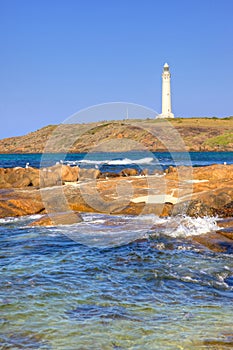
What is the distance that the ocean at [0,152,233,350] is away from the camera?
6.52m

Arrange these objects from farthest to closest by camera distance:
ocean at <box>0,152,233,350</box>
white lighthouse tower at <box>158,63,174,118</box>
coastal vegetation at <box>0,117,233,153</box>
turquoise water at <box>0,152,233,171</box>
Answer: white lighthouse tower at <box>158,63,174,118</box> → coastal vegetation at <box>0,117,233,153</box> → turquoise water at <box>0,152,233,171</box> → ocean at <box>0,152,233,350</box>

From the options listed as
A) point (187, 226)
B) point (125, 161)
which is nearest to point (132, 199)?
point (187, 226)

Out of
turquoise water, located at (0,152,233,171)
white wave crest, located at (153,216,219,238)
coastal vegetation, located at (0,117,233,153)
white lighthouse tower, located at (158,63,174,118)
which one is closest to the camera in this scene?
white wave crest, located at (153,216,219,238)

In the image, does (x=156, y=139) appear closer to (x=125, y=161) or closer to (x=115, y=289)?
(x=125, y=161)

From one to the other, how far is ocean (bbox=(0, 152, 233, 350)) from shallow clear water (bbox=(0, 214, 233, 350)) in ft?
0.05

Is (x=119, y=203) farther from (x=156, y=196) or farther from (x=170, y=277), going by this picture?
(x=170, y=277)

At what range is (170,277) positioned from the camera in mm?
9500

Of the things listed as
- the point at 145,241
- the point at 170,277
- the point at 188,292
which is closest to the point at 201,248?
the point at 145,241

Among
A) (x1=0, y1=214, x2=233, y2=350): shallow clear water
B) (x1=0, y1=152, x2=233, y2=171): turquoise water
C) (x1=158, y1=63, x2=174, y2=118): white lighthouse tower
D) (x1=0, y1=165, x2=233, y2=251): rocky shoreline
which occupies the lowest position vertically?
(x1=0, y1=214, x2=233, y2=350): shallow clear water

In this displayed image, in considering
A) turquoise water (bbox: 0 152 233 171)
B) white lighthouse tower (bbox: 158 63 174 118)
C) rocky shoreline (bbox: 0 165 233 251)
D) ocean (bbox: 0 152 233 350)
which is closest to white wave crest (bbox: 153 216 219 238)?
ocean (bbox: 0 152 233 350)

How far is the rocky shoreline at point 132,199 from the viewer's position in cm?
1579

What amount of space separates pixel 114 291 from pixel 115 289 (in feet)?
0.41

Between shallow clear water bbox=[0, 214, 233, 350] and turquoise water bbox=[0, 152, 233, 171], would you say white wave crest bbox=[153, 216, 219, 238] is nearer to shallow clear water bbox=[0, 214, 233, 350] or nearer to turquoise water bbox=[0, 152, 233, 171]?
shallow clear water bbox=[0, 214, 233, 350]

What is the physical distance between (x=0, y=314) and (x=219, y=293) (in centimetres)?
388
